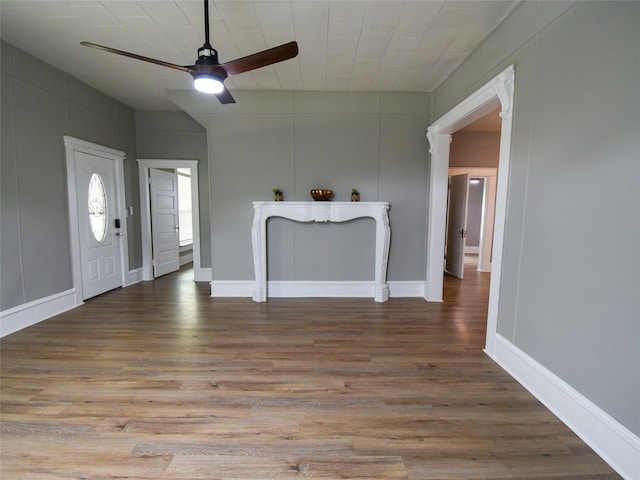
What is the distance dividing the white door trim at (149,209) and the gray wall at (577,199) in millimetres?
4675

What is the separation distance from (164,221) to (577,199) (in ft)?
20.0

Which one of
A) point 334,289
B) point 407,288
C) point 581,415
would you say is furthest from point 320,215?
point 581,415

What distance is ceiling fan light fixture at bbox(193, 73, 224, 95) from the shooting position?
6.97 ft

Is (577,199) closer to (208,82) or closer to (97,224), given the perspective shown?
(208,82)

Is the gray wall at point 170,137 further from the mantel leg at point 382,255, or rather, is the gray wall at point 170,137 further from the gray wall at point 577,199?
the gray wall at point 577,199

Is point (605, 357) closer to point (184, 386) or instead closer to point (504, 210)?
point (504, 210)

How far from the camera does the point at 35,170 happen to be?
326 cm

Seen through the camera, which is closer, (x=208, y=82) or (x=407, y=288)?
(x=208, y=82)

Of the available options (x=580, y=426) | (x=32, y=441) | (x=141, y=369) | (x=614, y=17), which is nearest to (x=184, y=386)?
(x=141, y=369)

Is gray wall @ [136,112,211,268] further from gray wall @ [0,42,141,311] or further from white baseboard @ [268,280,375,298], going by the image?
→ white baseboard @ [268,280,375,298]

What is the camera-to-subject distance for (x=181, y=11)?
2.41 metres

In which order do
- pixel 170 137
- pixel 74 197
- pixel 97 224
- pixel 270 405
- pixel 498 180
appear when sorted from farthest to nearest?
pixel 170 137 < pixel 97 224 < pixel 74 197 < pixel 498 180 < pixel 270 405

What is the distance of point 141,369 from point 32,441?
756 mm

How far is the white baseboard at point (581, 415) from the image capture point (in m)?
1.45
